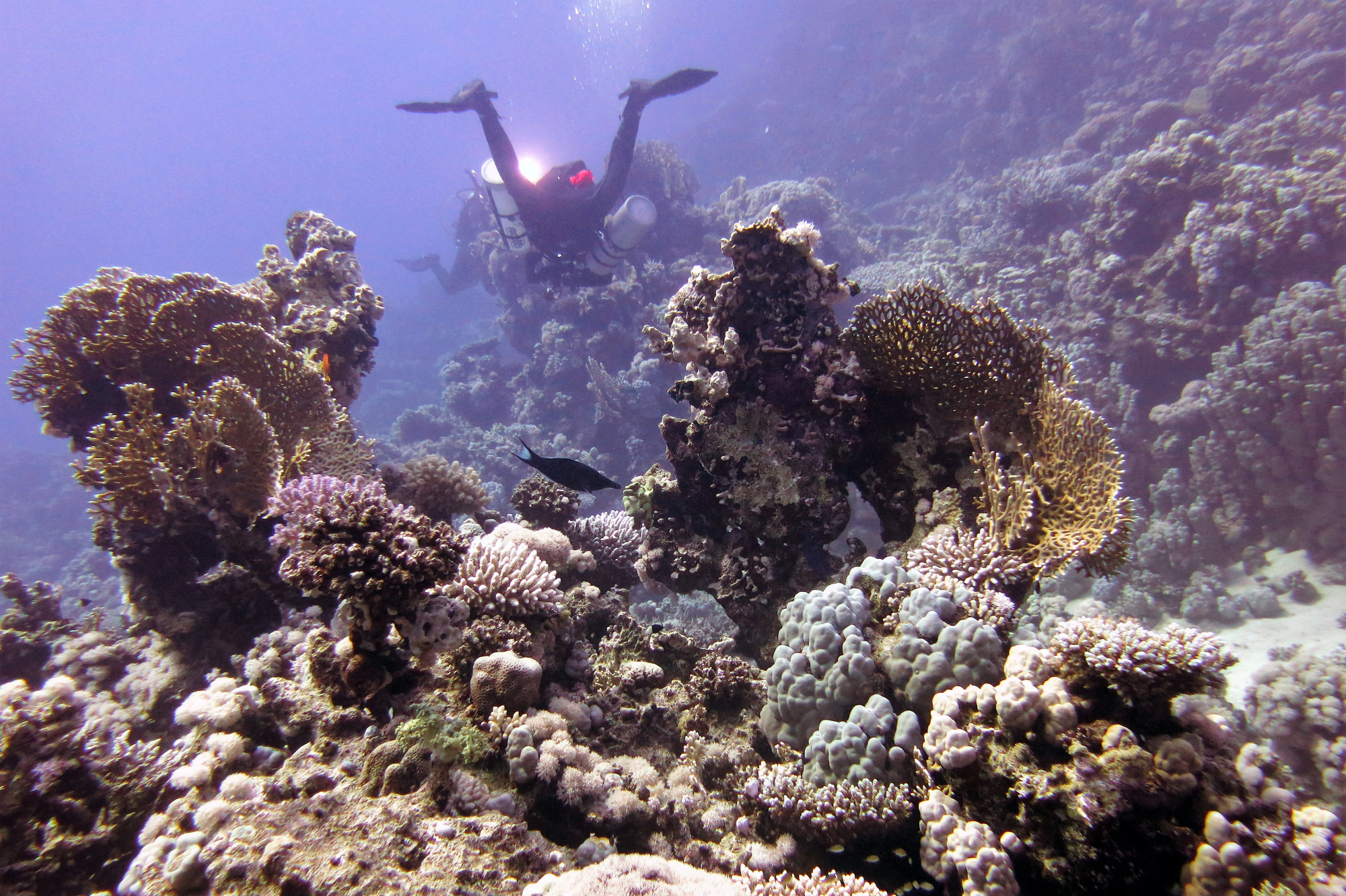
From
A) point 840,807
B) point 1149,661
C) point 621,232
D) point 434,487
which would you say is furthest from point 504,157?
point 1149,661

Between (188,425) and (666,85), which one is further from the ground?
(666,85)

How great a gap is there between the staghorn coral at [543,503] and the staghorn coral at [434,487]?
0.38 metres

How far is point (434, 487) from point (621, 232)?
34.3ft

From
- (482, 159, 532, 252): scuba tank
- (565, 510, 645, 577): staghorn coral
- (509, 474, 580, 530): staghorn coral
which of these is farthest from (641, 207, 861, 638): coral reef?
(482, 159, 532, 252): scuba tank

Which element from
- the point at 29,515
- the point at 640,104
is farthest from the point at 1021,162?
the point at 29,515

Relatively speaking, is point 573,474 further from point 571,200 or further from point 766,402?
point 571,200

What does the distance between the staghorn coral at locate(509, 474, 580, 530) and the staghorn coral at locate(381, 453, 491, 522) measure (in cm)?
38

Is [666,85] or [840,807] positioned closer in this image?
[840,807]

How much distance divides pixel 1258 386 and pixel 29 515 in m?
48.7

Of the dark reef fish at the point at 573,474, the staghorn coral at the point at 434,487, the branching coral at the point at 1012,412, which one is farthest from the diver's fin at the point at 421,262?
the branching coral at the point at 1012,412

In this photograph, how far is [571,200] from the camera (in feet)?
41.9

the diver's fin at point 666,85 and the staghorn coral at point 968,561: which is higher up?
the diver's fin at point 666,85

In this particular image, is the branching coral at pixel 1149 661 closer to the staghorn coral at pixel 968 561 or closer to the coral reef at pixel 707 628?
the coral reef at pixel 707 628

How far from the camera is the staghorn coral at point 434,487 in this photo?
17.5 feet
